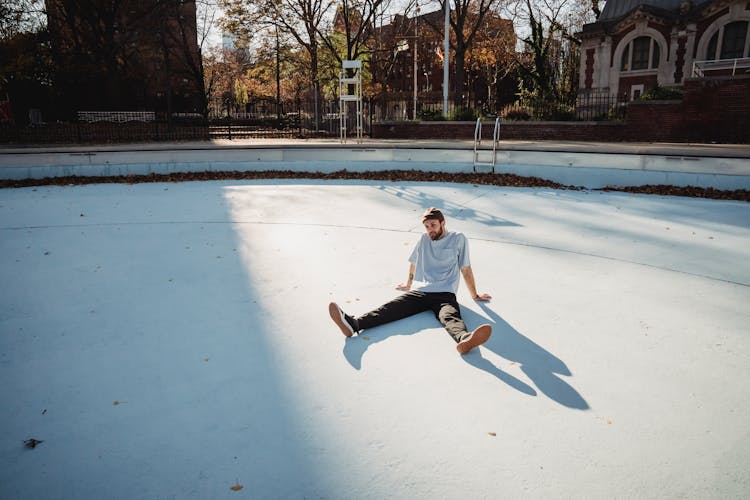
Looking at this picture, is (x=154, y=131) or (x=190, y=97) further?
(x=190, y=97)

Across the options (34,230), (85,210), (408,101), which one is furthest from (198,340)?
(408,101)

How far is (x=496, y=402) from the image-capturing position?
129 inches

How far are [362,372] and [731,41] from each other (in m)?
33.9

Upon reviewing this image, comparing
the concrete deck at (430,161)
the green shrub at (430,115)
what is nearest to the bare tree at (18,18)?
the concrete deck at (430,161)

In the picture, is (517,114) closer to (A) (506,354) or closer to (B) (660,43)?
(B) (660,43)

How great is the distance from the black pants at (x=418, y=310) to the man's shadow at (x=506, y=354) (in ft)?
0.34

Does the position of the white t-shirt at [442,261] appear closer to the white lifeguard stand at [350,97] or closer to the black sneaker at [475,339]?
the black sneaker at [475,339]

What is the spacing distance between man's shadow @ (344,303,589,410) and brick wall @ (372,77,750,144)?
1628 cm

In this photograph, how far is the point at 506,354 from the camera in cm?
395

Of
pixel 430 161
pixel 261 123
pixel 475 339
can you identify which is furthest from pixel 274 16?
pixel 475 339

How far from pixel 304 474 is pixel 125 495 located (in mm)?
891

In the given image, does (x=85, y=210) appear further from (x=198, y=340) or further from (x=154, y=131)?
(x=154, y=131)

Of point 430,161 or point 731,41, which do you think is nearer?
point 430,161

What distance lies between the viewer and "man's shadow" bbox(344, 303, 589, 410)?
3.42 meters
